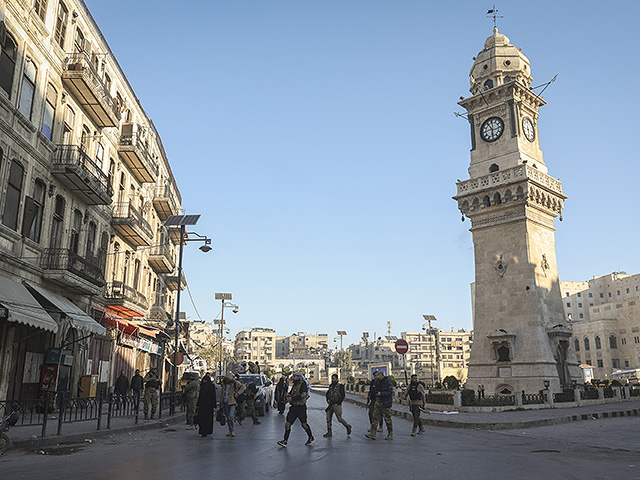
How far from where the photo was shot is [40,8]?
728 inches

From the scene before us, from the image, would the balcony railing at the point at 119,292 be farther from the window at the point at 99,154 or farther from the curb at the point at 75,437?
the curb at the point at 75,437

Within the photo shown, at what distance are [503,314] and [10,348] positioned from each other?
24.9 meters

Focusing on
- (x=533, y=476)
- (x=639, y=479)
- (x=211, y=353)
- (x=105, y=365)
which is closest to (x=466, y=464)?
(x=533, y=476)

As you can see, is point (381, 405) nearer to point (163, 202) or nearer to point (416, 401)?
point (416, 401)

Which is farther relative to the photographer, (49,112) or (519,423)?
(49,112)

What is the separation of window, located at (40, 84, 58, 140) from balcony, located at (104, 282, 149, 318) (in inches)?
332

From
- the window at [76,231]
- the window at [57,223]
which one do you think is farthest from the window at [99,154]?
the window at [57,223]

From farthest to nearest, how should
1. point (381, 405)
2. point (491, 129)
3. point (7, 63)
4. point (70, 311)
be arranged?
point (491, 129)
point (70, 311)
point (7, 63)
point (381, 405)

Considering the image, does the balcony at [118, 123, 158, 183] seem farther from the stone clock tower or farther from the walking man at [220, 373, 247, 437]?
the stone clock tower

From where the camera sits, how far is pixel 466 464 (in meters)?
9.48

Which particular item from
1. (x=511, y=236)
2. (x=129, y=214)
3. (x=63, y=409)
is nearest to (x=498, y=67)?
(x=511, y=236)

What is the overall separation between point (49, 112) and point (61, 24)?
3677 millimetres

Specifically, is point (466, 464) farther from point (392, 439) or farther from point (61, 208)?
point (61, 208)

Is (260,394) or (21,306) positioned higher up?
(21,306)
